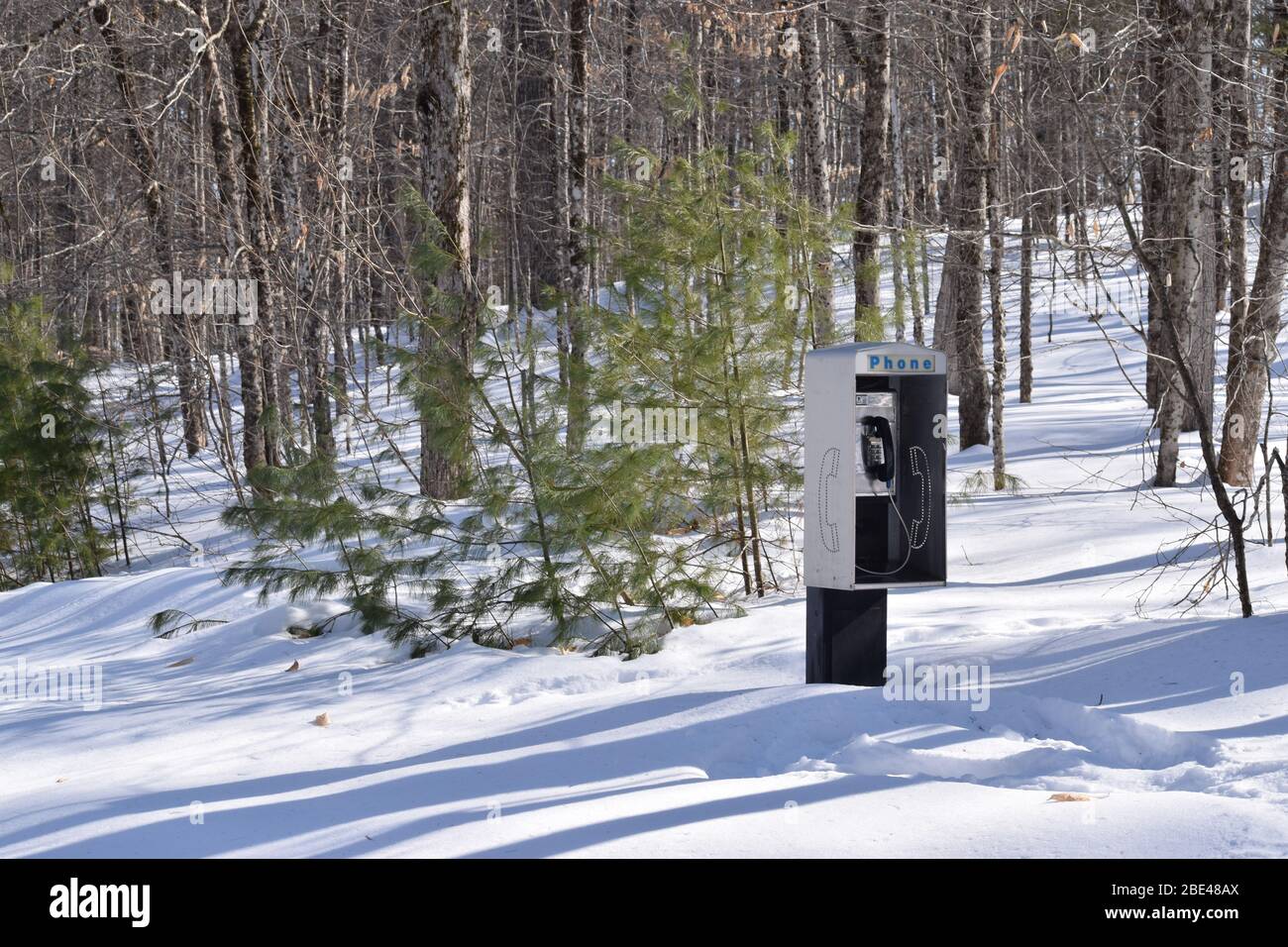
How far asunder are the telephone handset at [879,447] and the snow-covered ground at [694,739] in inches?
39.8

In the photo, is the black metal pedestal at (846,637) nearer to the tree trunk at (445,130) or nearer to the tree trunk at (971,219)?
the tree trunk at (445,130)

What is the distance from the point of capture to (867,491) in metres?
5.87

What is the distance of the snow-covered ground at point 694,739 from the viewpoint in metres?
3.83

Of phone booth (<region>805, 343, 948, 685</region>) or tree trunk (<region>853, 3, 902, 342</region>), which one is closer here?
phone booth (<region>805, 343, 948, 685</region>)

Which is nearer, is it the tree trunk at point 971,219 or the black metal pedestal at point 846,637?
the black metal pedestal at point 846,637

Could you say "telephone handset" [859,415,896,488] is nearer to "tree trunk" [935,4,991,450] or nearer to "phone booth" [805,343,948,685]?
"phone booth" [805,343,948,685]

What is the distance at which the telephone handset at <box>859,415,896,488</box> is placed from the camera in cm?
584

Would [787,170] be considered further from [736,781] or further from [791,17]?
[736,781]

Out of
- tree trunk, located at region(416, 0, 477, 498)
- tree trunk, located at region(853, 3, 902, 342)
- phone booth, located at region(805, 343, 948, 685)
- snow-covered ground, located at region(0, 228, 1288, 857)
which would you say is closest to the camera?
snow-covered ground, located at region(0, 228, 1288, 857)

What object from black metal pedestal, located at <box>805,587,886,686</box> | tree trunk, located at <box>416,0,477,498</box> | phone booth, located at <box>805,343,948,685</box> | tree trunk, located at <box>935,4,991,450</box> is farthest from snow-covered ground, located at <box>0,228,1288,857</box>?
tree trunk, located at <box>935,4,991,450</box>

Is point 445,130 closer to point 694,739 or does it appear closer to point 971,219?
point 971,219

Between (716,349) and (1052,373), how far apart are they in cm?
1915

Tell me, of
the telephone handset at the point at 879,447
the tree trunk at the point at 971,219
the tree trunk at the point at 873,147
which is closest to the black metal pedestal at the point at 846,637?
the telephone handset at the point at 879,447

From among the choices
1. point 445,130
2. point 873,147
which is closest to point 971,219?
point 873,147
